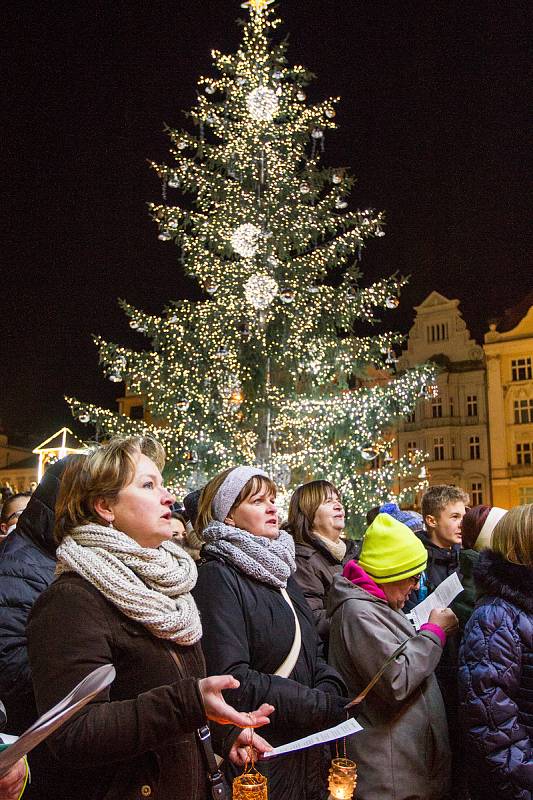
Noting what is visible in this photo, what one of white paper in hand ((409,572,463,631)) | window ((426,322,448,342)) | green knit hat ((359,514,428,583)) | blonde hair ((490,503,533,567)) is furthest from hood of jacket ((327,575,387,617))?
window ((426,322,448,342))

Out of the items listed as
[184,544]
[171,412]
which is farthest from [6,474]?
[184,544]

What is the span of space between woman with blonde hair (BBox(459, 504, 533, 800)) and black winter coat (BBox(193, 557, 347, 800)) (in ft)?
1.84

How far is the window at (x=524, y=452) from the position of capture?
37406 millimetres

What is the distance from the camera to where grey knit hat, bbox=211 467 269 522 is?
314 centimetres

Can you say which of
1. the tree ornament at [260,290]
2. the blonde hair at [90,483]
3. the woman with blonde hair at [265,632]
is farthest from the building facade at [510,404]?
the blonde hair at [90,483]

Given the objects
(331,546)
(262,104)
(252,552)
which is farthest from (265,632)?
(262,104)

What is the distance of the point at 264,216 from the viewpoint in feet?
49.4

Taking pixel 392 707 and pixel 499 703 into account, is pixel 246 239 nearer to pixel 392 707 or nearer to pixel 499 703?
pixel 392 707

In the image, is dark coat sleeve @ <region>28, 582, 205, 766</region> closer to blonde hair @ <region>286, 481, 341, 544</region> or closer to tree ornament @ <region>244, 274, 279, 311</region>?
blonde hair @ <region>286, 481, 341, 544</region>

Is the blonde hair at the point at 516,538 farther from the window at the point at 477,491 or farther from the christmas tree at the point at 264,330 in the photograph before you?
the window at the point at 477,491

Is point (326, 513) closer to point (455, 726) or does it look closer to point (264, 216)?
point (455, 726)

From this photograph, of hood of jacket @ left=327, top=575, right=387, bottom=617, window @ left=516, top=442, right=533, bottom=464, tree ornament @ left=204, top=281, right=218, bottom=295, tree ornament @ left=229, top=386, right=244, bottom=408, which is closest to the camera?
hood of jacket @ left=327, top=575, right=387, bottom=617

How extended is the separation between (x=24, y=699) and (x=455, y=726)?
2074 millimetres

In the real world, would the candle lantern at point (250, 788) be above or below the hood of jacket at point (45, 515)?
below
